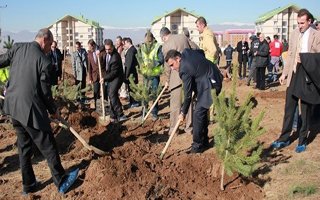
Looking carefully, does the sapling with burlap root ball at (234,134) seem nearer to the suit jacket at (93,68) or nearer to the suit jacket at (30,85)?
the suit jacket at (30,85)

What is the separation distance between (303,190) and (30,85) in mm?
3488

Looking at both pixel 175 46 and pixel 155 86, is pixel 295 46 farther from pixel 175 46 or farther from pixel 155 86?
pixel 155 86

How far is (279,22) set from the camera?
35938mm

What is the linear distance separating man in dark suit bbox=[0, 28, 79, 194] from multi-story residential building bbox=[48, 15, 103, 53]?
37.5 metres

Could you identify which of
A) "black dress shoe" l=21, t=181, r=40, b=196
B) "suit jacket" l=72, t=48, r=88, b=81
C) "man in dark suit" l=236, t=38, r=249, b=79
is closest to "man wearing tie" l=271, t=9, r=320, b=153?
"black dress shoe" l=21, t=181, r=40, b=196

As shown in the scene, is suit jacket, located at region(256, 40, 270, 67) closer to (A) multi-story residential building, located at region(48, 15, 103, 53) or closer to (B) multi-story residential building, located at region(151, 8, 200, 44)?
(B) multi-story residential building, located at region(151, 8, 200, 44)

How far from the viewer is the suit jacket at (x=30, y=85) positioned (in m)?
4.55

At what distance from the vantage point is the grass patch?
4430 mm

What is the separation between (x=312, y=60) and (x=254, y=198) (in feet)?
7.04

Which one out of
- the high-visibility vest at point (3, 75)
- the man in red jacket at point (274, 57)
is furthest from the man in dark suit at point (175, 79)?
the man in red jacket at point (274, 57)

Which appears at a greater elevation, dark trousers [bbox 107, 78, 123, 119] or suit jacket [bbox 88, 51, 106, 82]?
suit jacket [bbox 88, 51, 106, 82]

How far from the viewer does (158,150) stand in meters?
6.51

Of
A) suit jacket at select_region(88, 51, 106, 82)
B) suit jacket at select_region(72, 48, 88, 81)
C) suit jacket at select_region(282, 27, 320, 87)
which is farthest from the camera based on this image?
suit jacket at select_region(72, 48, 88, 81)

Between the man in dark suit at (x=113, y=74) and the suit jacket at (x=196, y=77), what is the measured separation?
8.92 ft
